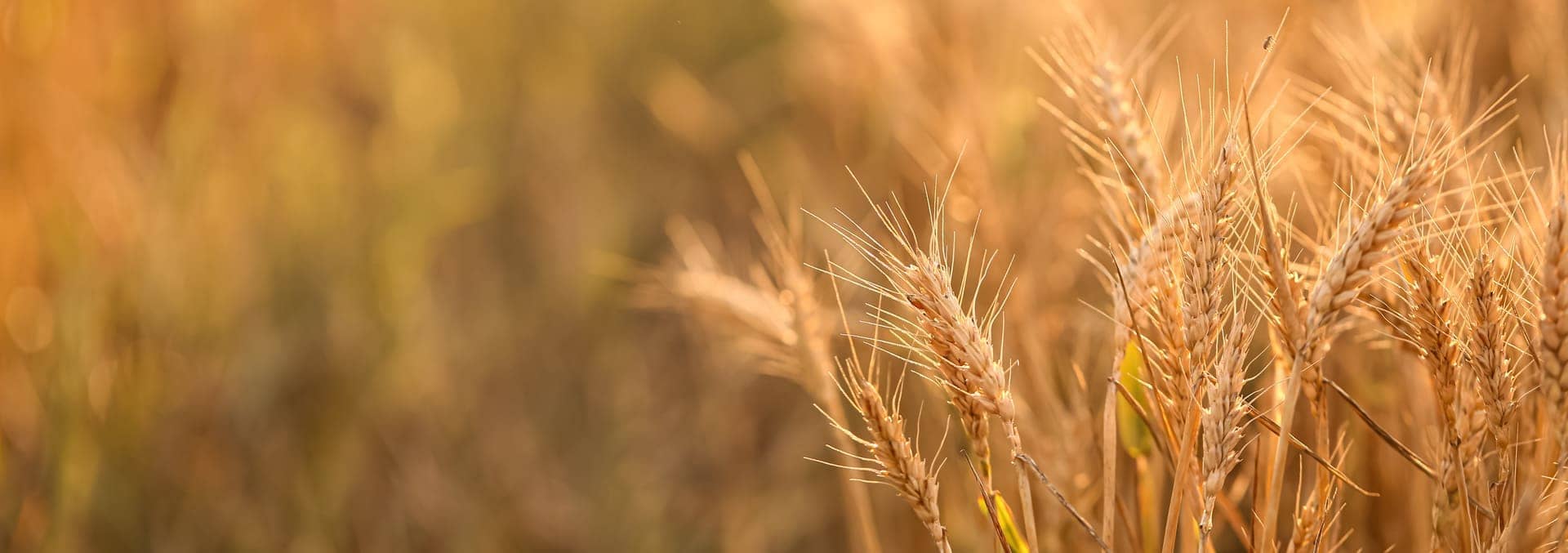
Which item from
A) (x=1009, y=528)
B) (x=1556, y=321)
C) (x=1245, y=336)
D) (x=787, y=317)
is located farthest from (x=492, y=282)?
(x=1556, y=321)

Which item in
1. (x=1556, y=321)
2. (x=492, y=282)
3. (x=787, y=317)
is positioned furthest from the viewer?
(x=492, y=282)

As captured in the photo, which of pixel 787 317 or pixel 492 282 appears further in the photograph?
pixel 492 282

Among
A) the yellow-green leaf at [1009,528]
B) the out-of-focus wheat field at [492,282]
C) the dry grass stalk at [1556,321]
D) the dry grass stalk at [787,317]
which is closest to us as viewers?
the dry grass stalk at [1556,321]

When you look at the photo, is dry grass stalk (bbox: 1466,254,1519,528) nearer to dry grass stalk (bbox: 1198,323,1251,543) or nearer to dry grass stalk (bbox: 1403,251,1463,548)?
dry grass stalk (bbox: 1403,251,1463,548)

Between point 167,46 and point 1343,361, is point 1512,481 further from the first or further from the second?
point 167,46

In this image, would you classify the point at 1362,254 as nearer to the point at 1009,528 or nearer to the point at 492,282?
the point at 1009,528

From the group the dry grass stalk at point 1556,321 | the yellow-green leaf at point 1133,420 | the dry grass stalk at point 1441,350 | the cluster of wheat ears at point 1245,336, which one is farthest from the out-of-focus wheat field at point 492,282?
the dry grass stalk at point 1556,321

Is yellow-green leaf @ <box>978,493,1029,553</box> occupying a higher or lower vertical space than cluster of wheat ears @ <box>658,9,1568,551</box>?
lower

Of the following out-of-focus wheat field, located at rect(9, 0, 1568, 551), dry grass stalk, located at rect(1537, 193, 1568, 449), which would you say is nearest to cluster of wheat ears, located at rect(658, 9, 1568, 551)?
dry grass stalk, located at rect(1537, 193, 1568, 449)

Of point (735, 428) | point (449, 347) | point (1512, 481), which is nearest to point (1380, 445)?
point (1512, 481)

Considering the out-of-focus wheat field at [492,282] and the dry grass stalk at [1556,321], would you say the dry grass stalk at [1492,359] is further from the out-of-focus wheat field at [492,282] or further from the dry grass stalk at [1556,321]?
the out-of-focus wheat field at [492,282]
